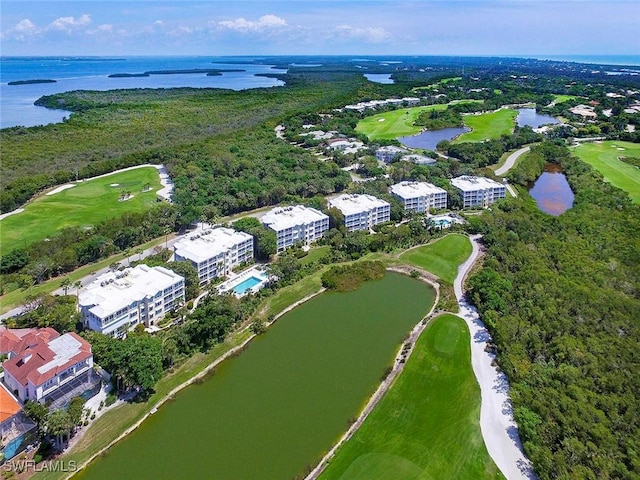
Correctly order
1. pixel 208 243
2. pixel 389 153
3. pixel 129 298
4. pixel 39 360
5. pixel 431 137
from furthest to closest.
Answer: pixel 431 137 → pixel 389 153 → pixel 208 243 → pixel 129 298 → pixel 39 360

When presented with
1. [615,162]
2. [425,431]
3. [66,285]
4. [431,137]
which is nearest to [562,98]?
[431,137]

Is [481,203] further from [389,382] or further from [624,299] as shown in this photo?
[389,382]

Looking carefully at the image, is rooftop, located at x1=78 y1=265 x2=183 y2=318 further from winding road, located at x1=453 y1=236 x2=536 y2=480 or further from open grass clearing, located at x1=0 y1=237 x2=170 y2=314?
winding road, located at x1=453 y1=236 x2=536 y2=480

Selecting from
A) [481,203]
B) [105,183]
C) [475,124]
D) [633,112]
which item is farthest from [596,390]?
[633,112]

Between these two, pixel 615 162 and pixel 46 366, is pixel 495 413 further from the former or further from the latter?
pixel 615 162

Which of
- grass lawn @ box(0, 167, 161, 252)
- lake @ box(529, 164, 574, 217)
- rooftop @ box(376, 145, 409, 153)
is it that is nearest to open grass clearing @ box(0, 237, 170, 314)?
grass lawn @ box(0, 167, 161, 252)

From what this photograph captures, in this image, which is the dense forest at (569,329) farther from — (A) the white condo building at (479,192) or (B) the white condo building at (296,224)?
(B) the white condo building at (296,224)
